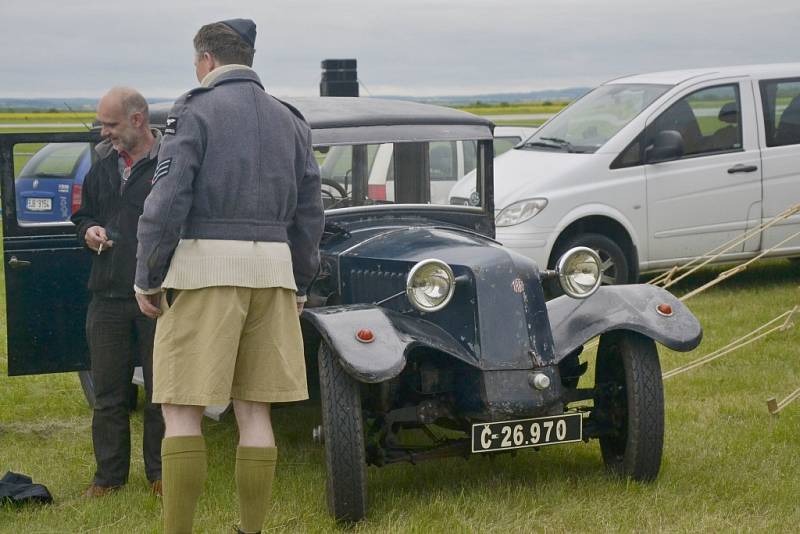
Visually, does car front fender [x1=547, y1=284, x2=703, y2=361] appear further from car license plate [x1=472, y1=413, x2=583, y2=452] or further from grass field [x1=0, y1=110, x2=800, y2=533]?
grass field [x1=0, y1=110, x2=800, y2=533]

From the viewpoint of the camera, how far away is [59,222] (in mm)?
6285

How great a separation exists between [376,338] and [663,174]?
20.0ft

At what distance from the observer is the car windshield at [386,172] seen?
20.2 feet

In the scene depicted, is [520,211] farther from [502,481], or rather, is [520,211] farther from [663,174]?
[502,481]

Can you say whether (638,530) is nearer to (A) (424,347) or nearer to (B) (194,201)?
(A) (424,347)

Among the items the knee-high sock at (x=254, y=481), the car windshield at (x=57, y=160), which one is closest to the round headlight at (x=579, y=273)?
the knee-high sock at (x=254, y=481)

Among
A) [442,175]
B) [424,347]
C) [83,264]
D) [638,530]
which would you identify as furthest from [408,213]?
[638,530]

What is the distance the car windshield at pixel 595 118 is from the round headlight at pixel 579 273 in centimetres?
527

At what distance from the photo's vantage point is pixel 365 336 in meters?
5.02

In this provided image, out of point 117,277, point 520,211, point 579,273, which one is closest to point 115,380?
point 117,277

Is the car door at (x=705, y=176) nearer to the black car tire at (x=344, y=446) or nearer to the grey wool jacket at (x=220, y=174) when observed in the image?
the black car tire at (x=344, y=446)

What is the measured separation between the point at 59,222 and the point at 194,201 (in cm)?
237

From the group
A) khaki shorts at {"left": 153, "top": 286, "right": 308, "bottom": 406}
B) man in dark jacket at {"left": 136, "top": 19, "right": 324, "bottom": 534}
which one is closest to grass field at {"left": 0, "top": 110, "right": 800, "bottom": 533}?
man in dark jacket at {"left": 136, "top": 19, "right": 324, "bottom": 534}

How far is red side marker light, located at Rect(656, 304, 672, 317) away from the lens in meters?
5.54
